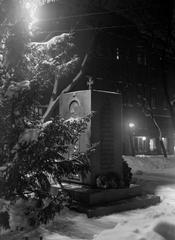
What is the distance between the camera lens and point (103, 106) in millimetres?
9688

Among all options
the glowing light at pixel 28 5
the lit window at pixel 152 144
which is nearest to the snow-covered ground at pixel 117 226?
the glowing light at pixel 28 5

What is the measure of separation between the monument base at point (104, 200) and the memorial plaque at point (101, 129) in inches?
26.4

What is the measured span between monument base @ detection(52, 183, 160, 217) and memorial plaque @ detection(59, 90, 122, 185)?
671 millimetres

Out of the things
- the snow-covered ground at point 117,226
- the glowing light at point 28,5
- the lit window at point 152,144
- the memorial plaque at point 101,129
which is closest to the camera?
the snow-covered ground at point 117,226

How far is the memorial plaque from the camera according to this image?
30.4ft

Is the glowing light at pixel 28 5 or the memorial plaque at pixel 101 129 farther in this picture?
the memorial plaque at pixel 101 129

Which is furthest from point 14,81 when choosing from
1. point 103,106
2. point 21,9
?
point 103,106

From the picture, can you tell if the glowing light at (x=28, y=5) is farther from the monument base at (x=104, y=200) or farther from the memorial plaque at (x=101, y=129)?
the monument base at (x=104, y=200)

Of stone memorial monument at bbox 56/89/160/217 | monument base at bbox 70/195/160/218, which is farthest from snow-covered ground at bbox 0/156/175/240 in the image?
stone memorial monument at bbox 56/89/160/217

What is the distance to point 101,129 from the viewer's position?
956 centimetres

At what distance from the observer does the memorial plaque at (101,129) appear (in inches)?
365

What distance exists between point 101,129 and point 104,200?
2.29m

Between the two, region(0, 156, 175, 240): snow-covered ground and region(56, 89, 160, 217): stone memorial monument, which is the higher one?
region(56, 89, 160, 217): stone memorial monument

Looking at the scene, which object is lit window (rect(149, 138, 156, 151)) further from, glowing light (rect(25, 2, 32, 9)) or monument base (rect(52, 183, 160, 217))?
glowing light (rect(25, 2, 32, 9))
